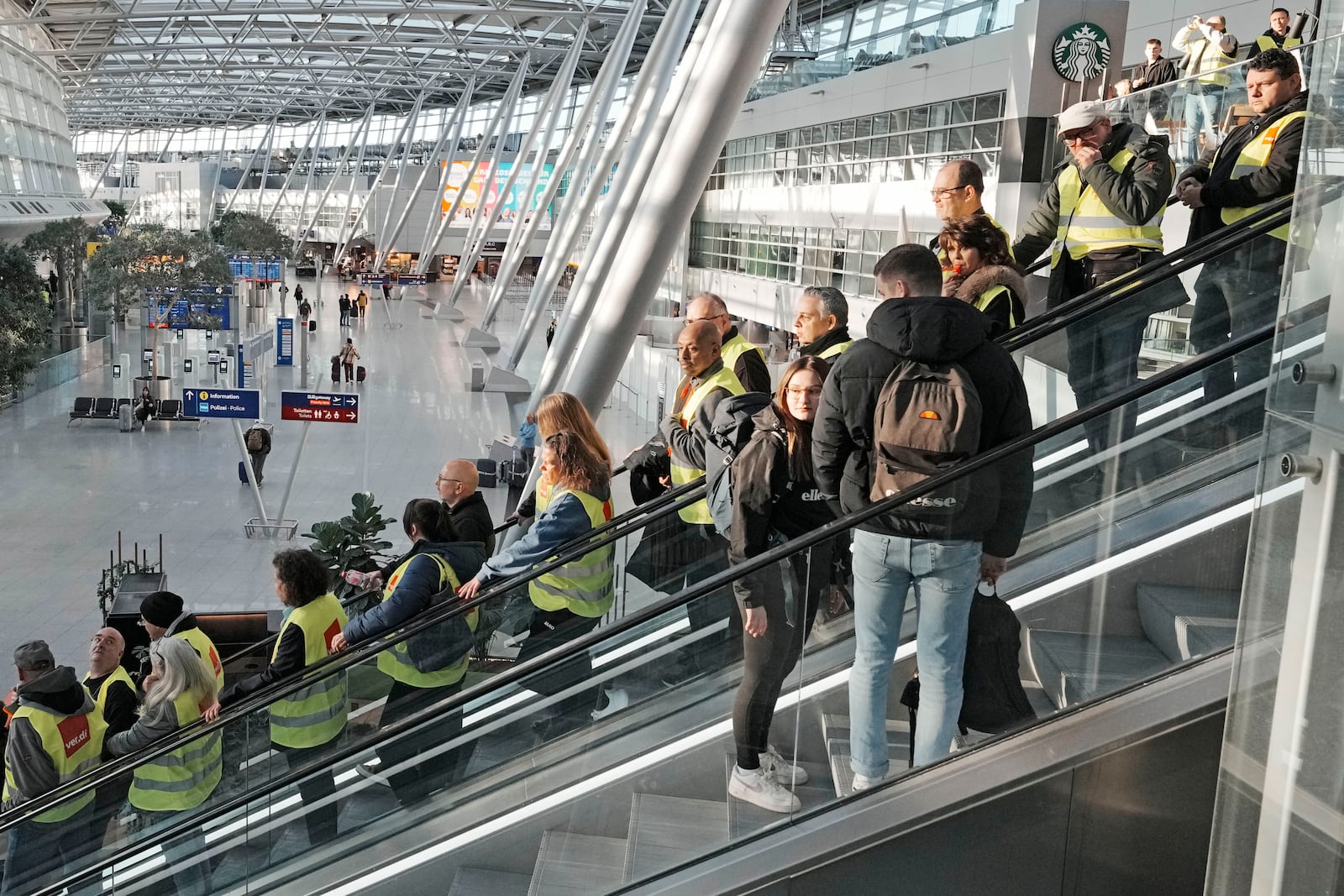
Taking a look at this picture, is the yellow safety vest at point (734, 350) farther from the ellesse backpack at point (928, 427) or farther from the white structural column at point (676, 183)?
the white structural column at point (676, 183)

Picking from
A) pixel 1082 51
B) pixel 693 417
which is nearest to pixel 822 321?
pixel 693 417

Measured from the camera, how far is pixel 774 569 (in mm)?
3758

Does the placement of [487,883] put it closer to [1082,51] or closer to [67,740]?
[67,740]

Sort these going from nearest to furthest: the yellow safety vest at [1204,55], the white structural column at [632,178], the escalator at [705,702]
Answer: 1. the escalator at [705,702]
2. the yellow safety vest at [1204,55]
3. the white structural column at [632,178]

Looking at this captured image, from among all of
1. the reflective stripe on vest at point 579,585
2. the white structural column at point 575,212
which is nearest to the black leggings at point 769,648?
the reflective stripe on vest at point 579,585

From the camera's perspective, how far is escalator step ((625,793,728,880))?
3924 mm

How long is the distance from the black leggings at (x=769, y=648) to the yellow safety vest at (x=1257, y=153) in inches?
101

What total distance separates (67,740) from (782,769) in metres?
3.84

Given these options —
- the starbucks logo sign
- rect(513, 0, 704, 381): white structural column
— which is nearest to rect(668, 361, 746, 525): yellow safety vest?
the starbucks logo sign

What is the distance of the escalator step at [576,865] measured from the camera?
406 centimetres

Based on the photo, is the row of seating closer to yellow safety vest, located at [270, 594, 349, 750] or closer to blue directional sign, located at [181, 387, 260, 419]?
blue directional sign, located at [181, 387, 260, 419]

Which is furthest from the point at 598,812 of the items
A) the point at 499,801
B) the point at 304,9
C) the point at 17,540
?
the point at 304,9

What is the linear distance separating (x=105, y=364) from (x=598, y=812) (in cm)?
3637

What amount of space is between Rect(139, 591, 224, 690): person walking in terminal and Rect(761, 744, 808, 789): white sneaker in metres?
3.12
